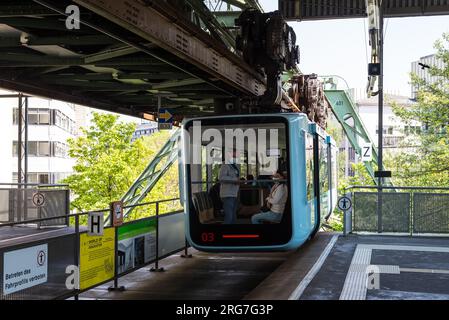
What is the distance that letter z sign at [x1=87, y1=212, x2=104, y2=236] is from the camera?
9.06 meters

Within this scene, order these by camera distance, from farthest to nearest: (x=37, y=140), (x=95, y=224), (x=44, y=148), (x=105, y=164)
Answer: (x=44, y=148), (x=37, y=140), (x=105, y=164), (x=95, y=224)

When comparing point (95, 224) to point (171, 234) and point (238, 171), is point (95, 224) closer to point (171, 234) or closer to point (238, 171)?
point (238, 171)

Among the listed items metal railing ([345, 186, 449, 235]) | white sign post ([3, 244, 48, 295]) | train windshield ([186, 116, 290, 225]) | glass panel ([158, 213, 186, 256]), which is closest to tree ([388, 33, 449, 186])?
metal railing ([345, 186, 449, 235])

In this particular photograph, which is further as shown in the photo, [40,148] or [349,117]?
[40,148]

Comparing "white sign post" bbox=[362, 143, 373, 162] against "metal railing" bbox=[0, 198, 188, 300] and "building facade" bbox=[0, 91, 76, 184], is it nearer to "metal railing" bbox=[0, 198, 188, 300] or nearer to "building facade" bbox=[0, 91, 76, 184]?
"metal railing" bbox=[0, 198, 188, 300]

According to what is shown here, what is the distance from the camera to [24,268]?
7.54 meters

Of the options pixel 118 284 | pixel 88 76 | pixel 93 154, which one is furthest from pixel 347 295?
pixel 93 154

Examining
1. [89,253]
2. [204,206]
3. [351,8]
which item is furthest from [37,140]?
[89,253]

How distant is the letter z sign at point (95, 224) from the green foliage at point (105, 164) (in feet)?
89.7

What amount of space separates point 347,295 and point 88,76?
8082 millimetres

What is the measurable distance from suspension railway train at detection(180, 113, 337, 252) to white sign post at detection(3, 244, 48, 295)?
4099mm

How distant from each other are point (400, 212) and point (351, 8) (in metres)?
11.4

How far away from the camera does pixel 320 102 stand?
25.5m

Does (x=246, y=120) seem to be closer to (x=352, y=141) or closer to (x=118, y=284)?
(x=118, y=284)
